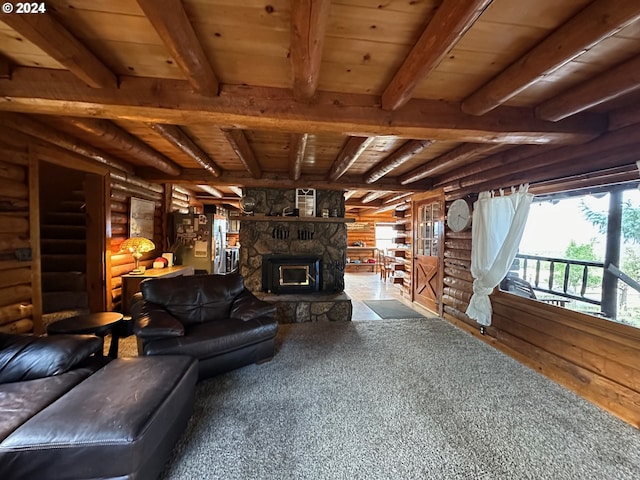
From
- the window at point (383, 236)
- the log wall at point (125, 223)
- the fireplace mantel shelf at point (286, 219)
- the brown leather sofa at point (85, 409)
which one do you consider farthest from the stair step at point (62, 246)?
the window at point (383, 236)

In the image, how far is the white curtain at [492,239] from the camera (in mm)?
3090

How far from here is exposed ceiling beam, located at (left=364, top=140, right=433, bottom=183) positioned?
2.80 meters

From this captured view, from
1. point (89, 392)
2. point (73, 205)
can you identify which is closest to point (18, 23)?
point (89, 392)

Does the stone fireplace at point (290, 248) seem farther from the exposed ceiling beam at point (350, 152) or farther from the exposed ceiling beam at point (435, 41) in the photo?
the exposed ceiling beam at point (435, 41)

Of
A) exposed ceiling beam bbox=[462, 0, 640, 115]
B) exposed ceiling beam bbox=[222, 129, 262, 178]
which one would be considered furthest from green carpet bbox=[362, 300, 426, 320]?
exposed ceiling beam bbox=[462, 0, 640, 115]

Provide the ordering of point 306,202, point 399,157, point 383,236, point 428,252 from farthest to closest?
1. point 383,236
2. point 428,252
3. point 306,202
4. point 399,157

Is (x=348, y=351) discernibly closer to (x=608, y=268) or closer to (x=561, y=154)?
(x=608, y=268)

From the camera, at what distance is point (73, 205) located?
4168 mm

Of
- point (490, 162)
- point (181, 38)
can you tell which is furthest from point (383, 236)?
point (181, 38)

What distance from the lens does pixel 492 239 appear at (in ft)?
11.3

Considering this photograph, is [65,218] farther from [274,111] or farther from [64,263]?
[274,111]

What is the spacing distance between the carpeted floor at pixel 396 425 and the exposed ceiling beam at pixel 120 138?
2510mm

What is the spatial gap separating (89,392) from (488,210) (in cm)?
422

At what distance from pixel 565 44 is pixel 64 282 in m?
5.62
